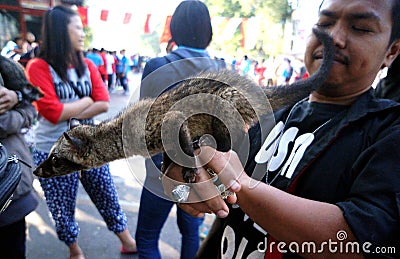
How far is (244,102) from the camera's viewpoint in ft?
4.45

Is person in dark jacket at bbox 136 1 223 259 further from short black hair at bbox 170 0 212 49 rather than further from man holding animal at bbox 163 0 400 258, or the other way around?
man holding animal at bbox 163 0 400 258

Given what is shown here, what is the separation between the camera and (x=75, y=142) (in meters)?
1.50

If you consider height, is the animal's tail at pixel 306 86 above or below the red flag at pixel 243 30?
above

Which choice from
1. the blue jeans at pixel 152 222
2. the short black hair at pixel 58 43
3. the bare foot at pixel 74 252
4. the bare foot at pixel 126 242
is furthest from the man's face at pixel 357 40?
the bare foot at pixel 74 252

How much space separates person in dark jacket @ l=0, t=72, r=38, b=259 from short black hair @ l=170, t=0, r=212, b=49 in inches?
46.7

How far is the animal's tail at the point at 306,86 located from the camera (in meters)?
1.17

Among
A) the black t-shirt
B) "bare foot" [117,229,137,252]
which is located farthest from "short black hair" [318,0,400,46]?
"bare foot" [117,229,137,252]

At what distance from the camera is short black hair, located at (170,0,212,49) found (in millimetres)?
2254

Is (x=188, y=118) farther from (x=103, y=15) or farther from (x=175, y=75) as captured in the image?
(x=103, y=15)

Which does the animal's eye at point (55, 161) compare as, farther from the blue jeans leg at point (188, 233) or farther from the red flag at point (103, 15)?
the red flag at point (103, 15)

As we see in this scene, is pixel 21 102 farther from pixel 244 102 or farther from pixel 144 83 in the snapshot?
pixel 244 102

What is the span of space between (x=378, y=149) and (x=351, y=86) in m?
0.38

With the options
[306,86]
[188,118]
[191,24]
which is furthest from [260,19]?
[188,118]

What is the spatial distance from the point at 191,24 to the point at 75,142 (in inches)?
48.9
